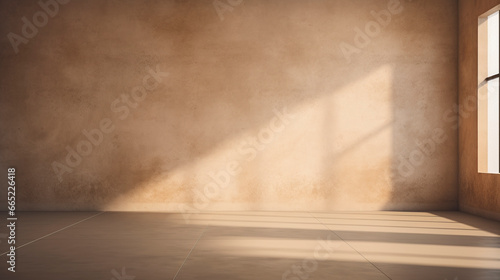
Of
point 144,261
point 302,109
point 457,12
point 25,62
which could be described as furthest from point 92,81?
point 457,12

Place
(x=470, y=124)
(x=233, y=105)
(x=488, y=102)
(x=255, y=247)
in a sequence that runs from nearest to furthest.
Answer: (x=255, y=247) → (x=488, y=102) → (x=470, y=124) → (x=233, y=105)

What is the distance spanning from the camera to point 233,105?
9.27 meters

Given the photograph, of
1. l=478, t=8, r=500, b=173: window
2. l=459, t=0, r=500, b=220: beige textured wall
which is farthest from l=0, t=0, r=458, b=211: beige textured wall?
l=478, t=8, r=500, b=173: window

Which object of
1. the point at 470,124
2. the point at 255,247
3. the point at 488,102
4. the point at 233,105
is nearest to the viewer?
the point at 255,247

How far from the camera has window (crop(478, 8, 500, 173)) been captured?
332 inches

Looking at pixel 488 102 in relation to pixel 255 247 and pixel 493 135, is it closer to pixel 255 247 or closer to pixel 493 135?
pixel 493 135

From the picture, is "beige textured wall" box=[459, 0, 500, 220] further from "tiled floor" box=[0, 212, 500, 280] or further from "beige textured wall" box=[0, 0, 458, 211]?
"tiled floor" box=[0, 212, 500, 280]

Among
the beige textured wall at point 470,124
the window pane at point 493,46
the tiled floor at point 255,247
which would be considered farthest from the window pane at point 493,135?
the tiled floor at point 255,247

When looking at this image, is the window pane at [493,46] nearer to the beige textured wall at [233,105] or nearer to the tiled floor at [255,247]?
the beige textured wall at [233,105]

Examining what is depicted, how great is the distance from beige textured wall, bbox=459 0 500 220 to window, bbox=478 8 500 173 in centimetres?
9

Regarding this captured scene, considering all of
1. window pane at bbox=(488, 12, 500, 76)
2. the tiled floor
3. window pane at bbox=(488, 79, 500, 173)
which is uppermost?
window pane at bbox=(488, 12, 500, 76)

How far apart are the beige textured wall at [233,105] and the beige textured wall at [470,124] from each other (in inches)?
9.0

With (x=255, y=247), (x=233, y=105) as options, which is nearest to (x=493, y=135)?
(x=233, y=105)

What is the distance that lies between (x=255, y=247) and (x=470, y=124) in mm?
4964
